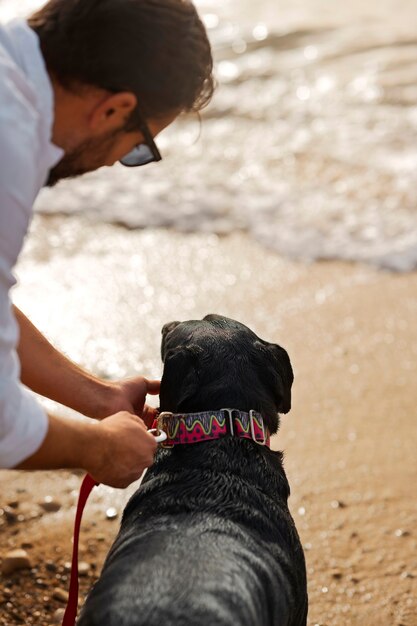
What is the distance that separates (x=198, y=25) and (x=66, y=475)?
2.33 m

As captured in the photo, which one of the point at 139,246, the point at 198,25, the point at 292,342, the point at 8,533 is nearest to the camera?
the point at 198,25

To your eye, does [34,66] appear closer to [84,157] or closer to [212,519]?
[84,157]

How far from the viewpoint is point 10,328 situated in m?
2.26

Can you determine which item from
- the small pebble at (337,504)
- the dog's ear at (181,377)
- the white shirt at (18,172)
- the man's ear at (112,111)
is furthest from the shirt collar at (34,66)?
the small pebble at (337,504)

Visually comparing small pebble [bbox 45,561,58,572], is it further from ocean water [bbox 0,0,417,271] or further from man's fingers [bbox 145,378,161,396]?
ocean water [bbox 0,0,417,271]

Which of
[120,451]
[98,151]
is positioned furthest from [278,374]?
[98,151]

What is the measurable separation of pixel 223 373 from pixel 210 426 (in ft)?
0.61

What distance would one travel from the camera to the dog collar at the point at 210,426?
2.96m

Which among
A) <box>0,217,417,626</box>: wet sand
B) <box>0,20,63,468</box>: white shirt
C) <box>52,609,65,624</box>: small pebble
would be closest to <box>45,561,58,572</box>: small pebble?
<box>0,217,417,626</box>: wet sand

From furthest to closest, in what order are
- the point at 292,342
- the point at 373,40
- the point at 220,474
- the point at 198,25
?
the point at 373,40 < the point at 292,342 < the point at 220,474 < the point at 198,25

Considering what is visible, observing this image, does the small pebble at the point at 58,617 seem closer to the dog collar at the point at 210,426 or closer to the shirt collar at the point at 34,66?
the dog collar at the point at 210,426

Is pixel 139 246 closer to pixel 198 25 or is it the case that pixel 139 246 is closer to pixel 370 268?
pixel 370 268

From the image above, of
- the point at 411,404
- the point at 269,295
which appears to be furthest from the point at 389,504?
the point at 269,295

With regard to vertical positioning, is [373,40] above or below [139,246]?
below
